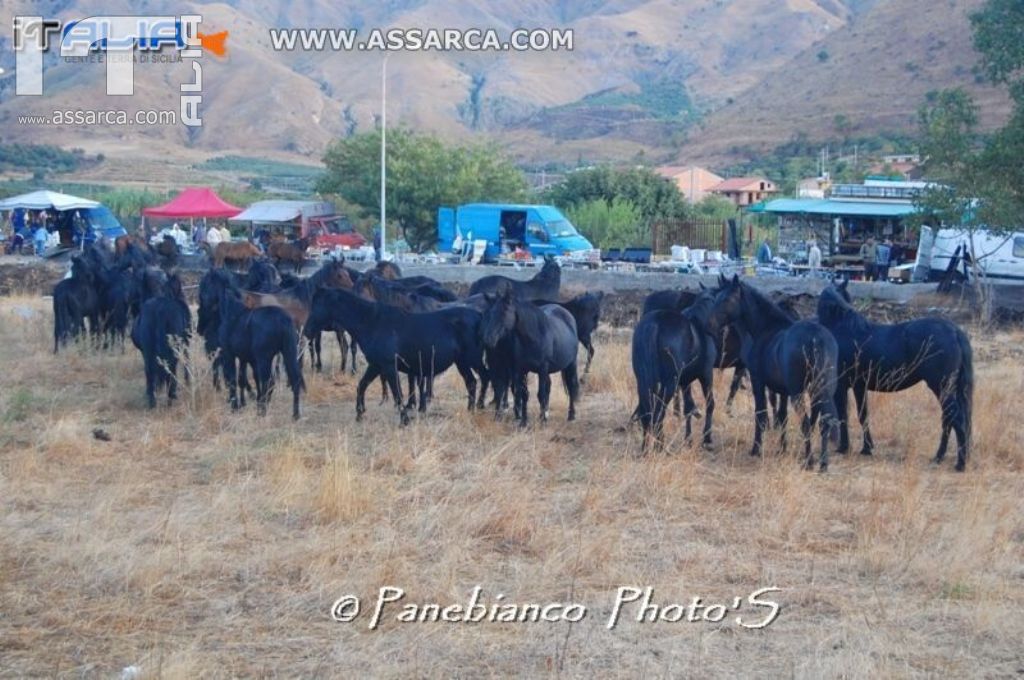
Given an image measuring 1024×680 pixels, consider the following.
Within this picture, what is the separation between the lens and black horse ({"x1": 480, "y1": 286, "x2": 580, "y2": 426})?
1233 cm

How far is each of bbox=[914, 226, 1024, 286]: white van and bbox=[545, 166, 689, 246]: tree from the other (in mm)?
16953

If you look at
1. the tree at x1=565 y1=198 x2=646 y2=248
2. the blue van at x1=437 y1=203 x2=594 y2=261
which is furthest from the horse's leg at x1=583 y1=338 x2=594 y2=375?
the tree at x1=565 y1=198 x2=646 y2=248

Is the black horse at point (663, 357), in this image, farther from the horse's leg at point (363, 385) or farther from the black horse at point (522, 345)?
the horse's leg at point (363, 385)

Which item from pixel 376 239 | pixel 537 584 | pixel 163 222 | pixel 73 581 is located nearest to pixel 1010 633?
pixel 537 584

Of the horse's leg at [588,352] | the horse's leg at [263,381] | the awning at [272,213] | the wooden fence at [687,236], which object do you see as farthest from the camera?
the awning at [272,213]

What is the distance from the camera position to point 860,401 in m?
11.6

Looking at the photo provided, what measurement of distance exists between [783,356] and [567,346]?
288 cm

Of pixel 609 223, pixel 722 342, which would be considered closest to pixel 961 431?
pixel 722 342

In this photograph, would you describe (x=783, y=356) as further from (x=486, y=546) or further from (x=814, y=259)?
(x=814, y=259)

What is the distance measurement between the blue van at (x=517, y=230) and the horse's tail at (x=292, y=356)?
845 inches

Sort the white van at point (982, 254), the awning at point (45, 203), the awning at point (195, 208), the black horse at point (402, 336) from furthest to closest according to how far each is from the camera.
Result: the awning at point (195, 208)
the awning at point (45, 203)
the white van at point (982, 254)
the black horse at point (402, 336)

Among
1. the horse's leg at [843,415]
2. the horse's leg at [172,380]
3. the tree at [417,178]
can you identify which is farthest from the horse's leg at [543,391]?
the tree at [417,178]

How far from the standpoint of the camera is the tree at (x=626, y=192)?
46.9 m

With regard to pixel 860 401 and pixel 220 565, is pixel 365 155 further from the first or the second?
pixel 220 565
